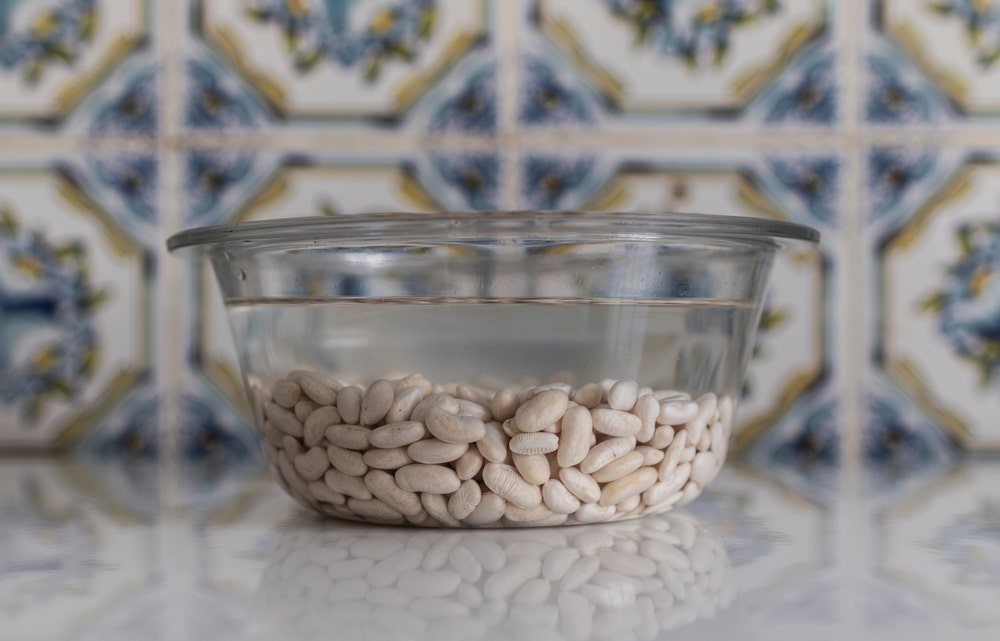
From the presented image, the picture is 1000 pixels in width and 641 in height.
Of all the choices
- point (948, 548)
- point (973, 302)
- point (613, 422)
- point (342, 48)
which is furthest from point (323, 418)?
point (973, 302)

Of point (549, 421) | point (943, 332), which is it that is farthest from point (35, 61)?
point (943, 332)

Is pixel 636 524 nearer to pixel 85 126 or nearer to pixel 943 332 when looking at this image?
pixel 943 332

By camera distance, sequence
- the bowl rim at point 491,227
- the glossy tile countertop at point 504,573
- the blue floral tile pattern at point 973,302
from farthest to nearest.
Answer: the blue floral tile pattern at point 973,302 < the bowl rim at point 491,227 < the glossy tile countertop at point 504,573

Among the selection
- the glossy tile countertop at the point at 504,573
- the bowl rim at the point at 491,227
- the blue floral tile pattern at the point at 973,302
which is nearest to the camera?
the glossy tile countertop at the point at 504,573

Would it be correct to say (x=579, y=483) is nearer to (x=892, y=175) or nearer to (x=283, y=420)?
(x=283, y=420)

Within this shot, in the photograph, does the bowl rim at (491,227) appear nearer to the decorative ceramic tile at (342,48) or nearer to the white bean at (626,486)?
the white bean at (626,486)

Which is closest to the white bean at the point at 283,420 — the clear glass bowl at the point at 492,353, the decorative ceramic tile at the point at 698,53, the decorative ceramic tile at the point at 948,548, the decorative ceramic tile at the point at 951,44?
the clear glass bowl at the point at 492,353
